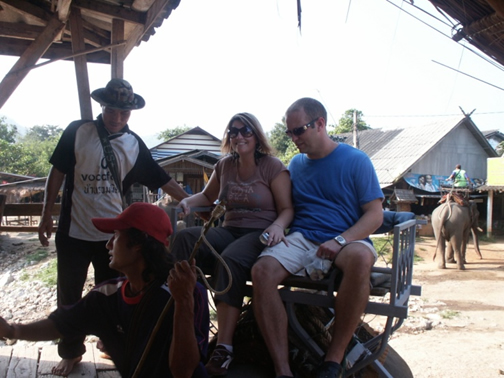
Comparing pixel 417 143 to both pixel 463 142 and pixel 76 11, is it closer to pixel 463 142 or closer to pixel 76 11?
pixel 463 142

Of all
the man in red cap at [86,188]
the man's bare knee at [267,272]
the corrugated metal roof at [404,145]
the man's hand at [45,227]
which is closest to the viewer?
the man's bare knee at [267,272]

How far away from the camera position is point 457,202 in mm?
13047

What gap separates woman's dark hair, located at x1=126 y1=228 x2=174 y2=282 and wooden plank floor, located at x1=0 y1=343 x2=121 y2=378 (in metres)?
1.42

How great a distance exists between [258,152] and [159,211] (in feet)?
4.38

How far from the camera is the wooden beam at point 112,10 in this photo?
425 cm

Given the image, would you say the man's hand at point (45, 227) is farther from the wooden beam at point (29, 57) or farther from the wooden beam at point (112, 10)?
the wooden beam at point (112, 10)

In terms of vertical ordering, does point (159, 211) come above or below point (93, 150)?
below

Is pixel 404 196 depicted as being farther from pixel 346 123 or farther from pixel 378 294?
pixel 378 294

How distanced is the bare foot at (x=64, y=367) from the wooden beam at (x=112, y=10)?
297cm

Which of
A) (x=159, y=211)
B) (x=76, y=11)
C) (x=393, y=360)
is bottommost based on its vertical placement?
(x=393, y=360)

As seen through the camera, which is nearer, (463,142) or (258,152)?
(258,152)

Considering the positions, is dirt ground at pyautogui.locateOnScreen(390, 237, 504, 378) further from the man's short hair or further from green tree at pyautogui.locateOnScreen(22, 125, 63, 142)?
green tree at pyautogui.locateOnScreen(22, 125, 63, 142)

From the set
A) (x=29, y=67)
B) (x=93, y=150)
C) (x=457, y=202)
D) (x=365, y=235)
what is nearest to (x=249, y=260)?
(x=365, y=235)

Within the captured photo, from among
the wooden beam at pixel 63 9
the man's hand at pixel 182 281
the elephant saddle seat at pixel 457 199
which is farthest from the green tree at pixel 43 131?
the man's hand at pixel 182 281
